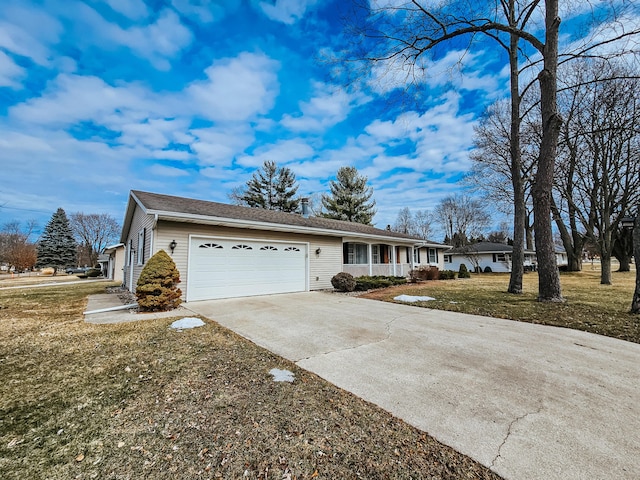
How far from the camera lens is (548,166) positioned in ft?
26.3

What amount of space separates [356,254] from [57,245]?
Answer: 44.1 m

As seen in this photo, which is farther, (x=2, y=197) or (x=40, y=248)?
(x=40, y=248)

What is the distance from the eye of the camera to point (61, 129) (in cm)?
1323

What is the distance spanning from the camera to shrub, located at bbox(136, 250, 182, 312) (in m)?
6.97

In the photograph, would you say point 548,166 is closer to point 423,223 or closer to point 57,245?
point 423,223

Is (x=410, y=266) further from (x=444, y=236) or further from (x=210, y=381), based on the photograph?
(x=444, y=236)

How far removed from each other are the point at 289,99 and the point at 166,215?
21.3ft

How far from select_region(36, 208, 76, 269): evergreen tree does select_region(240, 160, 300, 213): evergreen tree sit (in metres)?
27.5

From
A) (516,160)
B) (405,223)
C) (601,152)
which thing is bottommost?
(516,160)

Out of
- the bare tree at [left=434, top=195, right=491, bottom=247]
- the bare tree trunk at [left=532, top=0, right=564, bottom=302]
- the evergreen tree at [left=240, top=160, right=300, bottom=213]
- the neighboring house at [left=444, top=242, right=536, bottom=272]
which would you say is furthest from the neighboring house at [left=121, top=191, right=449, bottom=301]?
the bare tree at [left=434, top=195, right=491, bottom=247]

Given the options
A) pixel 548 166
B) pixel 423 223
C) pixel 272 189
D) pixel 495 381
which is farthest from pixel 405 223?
pixel 495 381

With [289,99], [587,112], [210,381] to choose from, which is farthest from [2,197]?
[587,112]

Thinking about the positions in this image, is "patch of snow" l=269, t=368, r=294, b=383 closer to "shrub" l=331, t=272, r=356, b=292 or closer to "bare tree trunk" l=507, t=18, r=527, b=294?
"shrub" l=331, t=272, r=356, b=292

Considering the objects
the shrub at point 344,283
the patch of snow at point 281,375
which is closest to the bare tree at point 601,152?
the shrub at point 344,283
